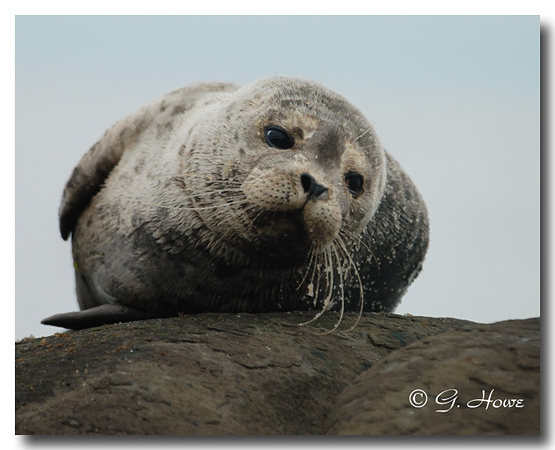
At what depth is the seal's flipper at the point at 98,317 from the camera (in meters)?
4.80

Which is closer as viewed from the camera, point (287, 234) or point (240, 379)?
point (240, 379)

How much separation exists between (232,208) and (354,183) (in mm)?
675

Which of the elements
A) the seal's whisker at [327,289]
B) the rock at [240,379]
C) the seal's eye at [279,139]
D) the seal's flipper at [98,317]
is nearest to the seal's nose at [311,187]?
the seal's eye at [279,139]

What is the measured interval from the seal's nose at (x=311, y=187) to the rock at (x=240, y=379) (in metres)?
0.78

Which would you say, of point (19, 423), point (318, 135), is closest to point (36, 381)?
point (19, 423)

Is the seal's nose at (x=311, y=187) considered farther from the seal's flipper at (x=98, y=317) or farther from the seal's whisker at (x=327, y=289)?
the seal's flipper at (x=98, y=317)

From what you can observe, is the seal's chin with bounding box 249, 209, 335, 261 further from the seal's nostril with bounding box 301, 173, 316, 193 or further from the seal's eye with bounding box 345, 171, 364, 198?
the seal's eye with bounding box 345, 171, 364, 198

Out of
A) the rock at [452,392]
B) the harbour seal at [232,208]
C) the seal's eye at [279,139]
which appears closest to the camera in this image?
the rock at [452,392]

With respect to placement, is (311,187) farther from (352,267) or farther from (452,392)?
(352,267)

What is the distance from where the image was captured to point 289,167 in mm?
4086

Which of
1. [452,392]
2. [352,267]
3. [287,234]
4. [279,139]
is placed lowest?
[452,392]

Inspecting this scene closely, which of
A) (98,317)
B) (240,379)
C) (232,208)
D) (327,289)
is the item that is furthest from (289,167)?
(98,317)

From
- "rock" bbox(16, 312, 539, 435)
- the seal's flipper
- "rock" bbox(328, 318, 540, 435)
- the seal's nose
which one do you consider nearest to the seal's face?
the seal's nose

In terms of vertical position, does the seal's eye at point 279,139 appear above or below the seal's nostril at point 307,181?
above
